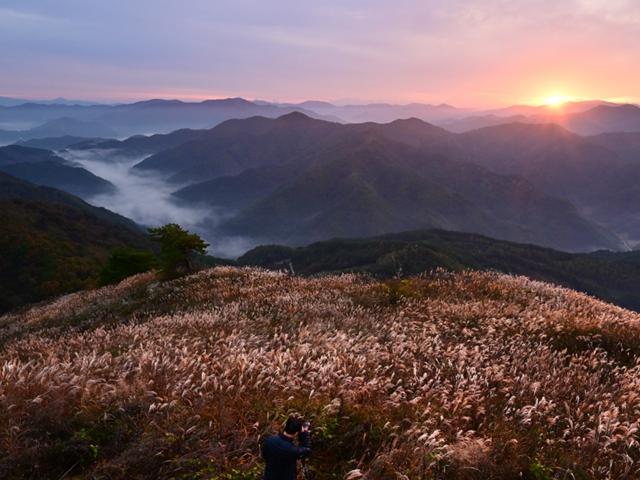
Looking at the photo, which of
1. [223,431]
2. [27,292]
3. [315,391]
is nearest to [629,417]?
[315,391]

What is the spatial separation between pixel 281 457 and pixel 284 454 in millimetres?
50

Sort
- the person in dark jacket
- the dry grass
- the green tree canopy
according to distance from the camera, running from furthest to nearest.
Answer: the green tree canopy < the dry grass < the person in dark jacket

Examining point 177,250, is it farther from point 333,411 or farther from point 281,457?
point 281,457

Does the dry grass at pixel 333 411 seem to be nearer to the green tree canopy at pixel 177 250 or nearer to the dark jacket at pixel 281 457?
the dark jacket at pixel 281 457

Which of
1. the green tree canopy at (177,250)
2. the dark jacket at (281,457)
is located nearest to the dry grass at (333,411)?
the dark jacket at (281,457)

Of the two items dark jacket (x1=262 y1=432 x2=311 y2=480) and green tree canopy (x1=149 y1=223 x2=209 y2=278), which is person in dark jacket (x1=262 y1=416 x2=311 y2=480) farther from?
green tree canopy (x1=149 y1=223 x2=209 y2=278)

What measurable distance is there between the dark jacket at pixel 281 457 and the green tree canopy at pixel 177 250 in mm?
22383

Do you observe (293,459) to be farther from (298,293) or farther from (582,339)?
(298,293)

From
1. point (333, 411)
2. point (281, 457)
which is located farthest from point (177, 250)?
point (281, 457)

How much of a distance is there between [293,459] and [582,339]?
8.32 meters

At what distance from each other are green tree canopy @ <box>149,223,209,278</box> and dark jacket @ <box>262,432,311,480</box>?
73.4 ft

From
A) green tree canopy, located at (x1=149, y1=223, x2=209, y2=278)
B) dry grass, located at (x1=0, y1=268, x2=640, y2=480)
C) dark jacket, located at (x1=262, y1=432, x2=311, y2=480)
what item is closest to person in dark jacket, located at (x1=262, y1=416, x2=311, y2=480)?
dark jacket, located at (x1=262, y1=432, x2=311, y2=480)

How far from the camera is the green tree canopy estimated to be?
26.3 m

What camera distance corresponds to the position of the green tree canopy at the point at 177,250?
86.4 feet
